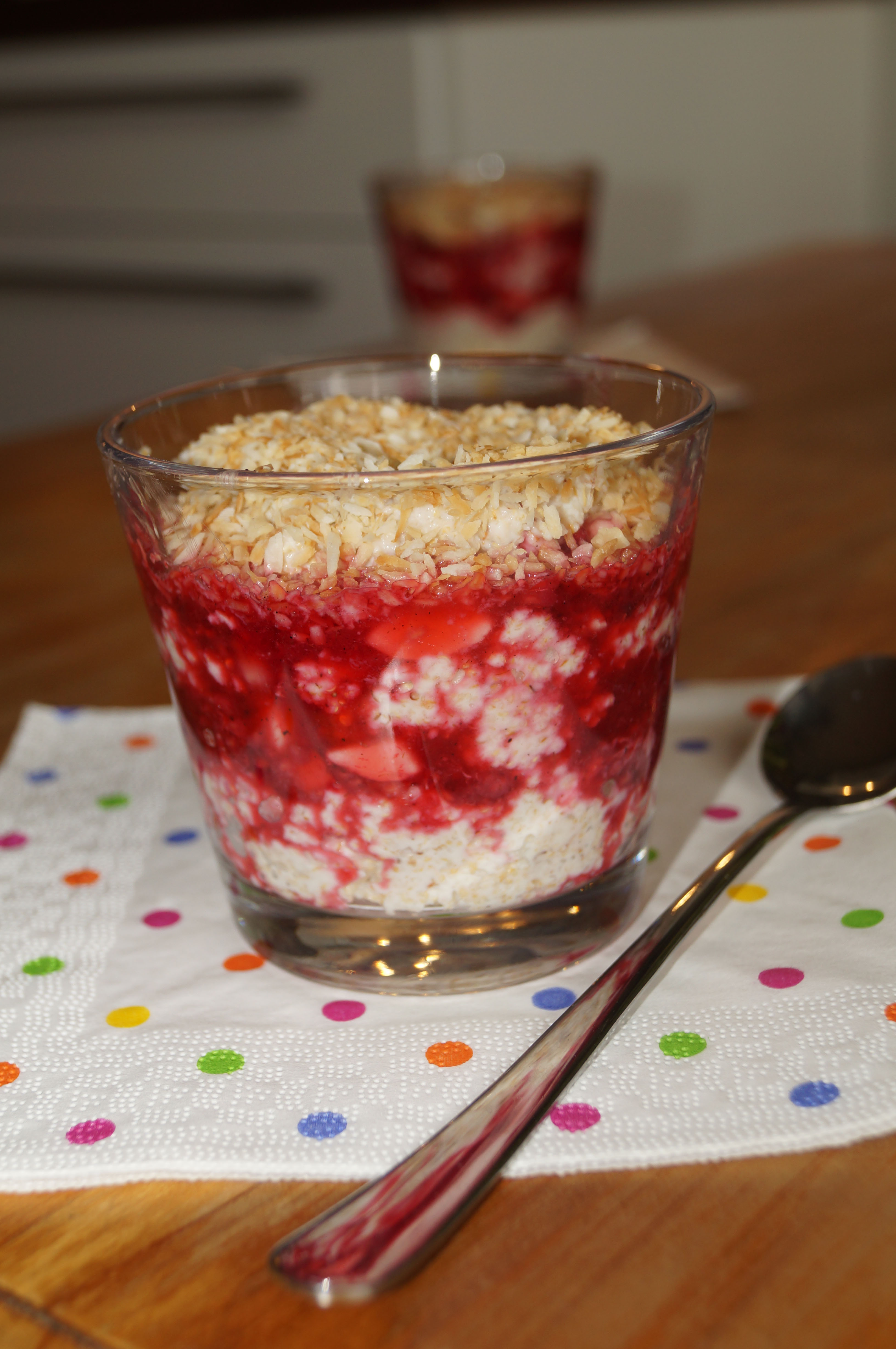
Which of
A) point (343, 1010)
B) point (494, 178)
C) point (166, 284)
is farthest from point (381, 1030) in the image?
point (166, 284)

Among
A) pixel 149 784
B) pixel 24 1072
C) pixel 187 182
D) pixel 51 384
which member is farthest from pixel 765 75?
pixel 24 1072

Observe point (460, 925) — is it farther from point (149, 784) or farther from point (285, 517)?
point (149, 784)

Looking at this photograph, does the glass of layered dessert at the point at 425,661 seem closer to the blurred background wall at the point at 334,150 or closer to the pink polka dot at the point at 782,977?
the pink polka dot at the point at 782,977

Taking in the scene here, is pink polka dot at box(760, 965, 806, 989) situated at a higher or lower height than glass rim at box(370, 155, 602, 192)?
lower

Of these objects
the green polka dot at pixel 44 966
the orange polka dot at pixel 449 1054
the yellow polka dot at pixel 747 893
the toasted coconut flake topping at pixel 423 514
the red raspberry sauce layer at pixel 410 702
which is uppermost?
the toasted coconut flake topping at pixel 423 514

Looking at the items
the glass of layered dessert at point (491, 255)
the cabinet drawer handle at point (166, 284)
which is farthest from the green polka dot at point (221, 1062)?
the cabinet drawer handle at point (166, 284)

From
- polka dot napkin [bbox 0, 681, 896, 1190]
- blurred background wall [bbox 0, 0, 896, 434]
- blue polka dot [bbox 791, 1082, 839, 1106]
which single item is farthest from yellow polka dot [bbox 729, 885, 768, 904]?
blurred background wall [bbox 0, 0, 896, 434]

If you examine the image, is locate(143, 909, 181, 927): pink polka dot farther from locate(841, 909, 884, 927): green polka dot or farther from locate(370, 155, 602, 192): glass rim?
locate(370, 155, 602, 192): glass rim

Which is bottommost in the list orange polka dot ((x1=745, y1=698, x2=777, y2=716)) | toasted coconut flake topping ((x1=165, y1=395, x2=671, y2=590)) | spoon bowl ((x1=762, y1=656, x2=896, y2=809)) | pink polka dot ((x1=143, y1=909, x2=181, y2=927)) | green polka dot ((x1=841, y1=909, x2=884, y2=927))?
pink polka dot ((x1=143, y1=909, x2=181, y2=927))
